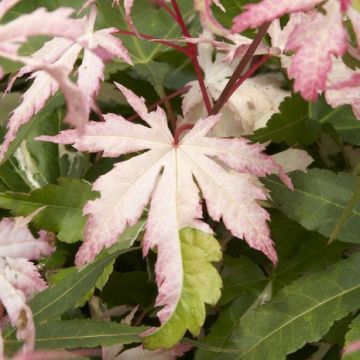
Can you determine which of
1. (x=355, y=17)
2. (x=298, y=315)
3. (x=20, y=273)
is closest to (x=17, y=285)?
(x=20, y=273)

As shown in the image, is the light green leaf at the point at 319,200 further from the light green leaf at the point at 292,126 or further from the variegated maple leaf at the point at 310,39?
the variegated maple leaf at the point at 310,39

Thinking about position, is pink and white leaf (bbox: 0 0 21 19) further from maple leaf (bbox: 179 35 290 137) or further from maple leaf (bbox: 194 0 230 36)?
maple leaf (bbox: 179 35 290 137)

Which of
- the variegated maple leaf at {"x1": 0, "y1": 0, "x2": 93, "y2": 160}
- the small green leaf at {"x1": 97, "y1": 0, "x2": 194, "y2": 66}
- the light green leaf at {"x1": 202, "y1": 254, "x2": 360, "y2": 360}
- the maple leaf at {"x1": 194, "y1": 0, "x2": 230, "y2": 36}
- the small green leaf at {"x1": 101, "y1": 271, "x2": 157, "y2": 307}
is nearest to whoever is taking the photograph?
the variegated maple leaf at {"x1": 0, "y1": 0, "x2": 93, "y2": 160}

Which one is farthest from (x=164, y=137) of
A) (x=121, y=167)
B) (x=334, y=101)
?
(x=334, y=101)

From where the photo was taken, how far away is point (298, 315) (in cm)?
56

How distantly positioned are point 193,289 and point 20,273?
17cm

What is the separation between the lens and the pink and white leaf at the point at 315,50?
Result: 37cm

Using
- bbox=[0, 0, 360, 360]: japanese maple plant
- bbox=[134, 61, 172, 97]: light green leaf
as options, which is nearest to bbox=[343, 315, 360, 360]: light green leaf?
bbox=[0, 0, 360, 360]: japanese maple plant

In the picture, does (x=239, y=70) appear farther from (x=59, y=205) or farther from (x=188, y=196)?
(x=59, y=205)

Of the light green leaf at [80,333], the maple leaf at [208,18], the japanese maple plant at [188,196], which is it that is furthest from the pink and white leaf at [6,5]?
the light green leaf at [80,333]

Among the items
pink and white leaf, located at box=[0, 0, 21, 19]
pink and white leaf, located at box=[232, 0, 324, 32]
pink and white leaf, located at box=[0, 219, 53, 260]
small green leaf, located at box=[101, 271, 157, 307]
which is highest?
pink and white leaf, located at box=[0, 0, 21, 19]

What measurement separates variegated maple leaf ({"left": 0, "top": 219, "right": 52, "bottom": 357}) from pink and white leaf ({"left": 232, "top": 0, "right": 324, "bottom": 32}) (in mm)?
243

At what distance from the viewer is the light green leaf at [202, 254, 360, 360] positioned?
1.77ft

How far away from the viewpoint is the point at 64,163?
29.9 inches
